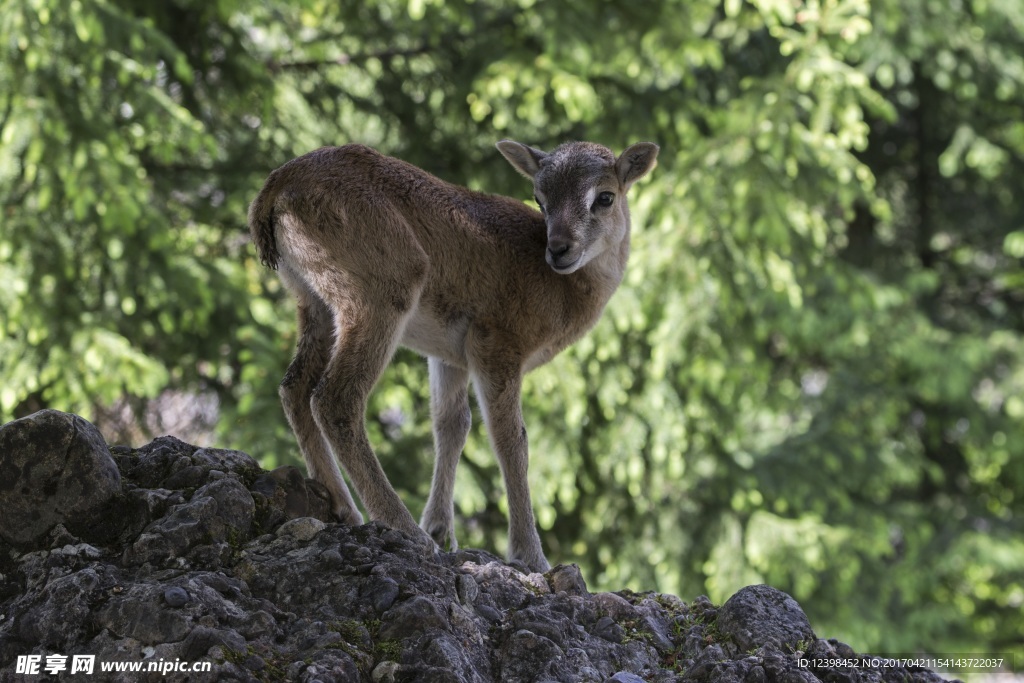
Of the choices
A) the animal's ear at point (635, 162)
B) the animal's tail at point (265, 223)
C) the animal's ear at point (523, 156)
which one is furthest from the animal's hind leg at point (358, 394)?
the animal's ear at point (635, 162)

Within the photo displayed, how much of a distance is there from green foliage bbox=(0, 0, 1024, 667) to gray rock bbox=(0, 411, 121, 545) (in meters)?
5.22

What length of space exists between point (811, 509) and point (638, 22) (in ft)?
24.2

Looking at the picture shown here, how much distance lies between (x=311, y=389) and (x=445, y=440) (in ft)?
3.33

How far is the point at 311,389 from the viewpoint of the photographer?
637 cm

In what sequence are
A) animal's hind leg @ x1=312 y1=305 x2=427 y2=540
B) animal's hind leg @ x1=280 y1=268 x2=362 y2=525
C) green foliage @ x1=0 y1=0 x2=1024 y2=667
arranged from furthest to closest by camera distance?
green foliage @ x1=0 y1=0 x2=1024 y2=667 → animal's hind leg @ x1=280 y1=268 x2=362 y2=525 → animal's hind leg @ x1=312 y1=305 x2=427 y2=540

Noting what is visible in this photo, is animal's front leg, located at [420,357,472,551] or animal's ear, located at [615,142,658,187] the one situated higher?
animal's ear, located at [615,142,658,187]

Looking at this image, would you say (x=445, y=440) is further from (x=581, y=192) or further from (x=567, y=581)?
(x=581, y=192)

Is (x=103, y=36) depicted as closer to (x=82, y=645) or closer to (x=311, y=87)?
(x=311, y=87)

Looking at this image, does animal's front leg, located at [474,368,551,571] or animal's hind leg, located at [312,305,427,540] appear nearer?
animal's hind leg, located at [312,305,427,540]

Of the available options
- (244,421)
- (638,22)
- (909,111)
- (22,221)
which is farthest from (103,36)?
(909,111)

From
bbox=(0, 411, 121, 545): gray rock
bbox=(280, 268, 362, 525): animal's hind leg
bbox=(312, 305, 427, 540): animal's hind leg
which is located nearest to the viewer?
bbox=(0, 411, 121, 545): gray rock

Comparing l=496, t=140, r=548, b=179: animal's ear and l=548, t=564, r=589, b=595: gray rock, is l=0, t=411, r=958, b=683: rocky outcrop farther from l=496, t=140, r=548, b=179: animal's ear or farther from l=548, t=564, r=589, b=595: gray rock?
l=496, t=140, r=548, b=179: animal's ear

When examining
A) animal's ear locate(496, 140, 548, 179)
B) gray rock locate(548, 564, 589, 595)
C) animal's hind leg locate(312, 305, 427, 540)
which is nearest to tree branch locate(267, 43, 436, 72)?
animal's ear locate(496, 140, 548, 179)

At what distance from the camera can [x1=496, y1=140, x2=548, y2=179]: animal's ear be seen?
723 cm
